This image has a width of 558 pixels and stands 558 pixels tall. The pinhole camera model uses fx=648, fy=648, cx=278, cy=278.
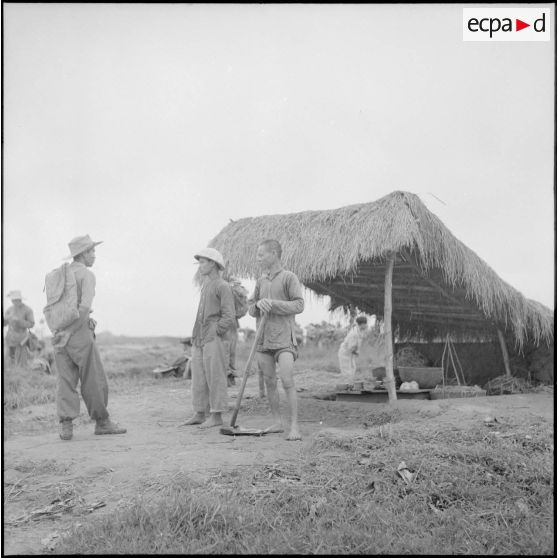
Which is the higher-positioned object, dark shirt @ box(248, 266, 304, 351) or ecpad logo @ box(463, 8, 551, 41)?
ecpad logo @ box(463, 8, 551, 41)

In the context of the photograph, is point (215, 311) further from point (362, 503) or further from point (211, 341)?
point (362, 503)

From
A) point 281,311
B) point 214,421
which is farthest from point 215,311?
point 214,421

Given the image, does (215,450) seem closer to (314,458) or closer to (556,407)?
(314,458)

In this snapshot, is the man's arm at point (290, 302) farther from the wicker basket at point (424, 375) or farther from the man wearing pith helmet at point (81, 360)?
the wicker basket at point (424, 375)

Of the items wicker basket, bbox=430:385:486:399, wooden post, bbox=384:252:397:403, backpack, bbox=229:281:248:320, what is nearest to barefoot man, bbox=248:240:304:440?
wooden post, bbox=384:252:397:403

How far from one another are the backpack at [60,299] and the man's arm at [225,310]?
53.0 inches

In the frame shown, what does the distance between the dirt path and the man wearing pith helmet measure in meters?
0.24

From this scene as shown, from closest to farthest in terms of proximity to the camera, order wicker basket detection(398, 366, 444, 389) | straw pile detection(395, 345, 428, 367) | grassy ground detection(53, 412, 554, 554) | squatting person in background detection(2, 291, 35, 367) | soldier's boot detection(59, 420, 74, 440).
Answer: grassy ground detection(53, 412, 554, 554), soldier's boot detection(59, 420, 74, 440), wicker basket detection(398, 366, 444, 389), straw pile detection(395, 345, 428, 367), squatting person in background detection(2, 291, 35, 367)

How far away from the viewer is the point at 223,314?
636cm

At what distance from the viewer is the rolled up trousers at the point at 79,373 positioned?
19.1ft

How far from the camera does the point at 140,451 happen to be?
5113 millimetres

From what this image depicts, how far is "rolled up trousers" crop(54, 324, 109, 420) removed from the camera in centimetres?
583

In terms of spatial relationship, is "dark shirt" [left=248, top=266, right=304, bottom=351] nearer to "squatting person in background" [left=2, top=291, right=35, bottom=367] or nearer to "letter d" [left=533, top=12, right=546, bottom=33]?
"letter d" [left=533, top=12, right=546, bottom=33]

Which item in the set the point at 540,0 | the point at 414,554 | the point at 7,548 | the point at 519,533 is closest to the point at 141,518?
the point at 7,548
